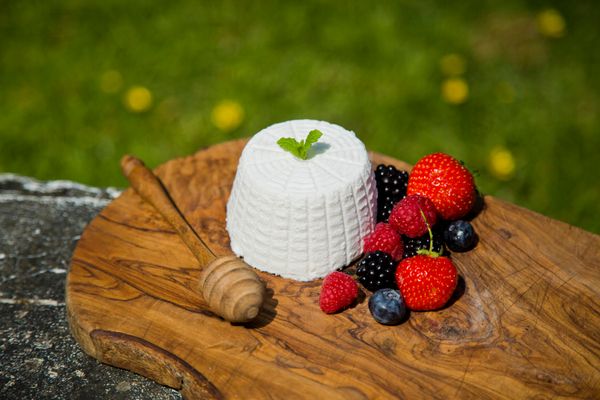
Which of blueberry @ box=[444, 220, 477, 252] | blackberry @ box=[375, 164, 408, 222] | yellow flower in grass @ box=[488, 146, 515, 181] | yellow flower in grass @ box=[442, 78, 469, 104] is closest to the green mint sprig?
blackberry @ box=[375, 164, 408, 222]

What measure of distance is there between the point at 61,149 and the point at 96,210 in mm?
1405

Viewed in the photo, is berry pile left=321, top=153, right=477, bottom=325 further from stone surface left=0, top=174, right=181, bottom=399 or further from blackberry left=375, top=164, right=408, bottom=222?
stone surface left=0, top=174, right=181, bottom=399

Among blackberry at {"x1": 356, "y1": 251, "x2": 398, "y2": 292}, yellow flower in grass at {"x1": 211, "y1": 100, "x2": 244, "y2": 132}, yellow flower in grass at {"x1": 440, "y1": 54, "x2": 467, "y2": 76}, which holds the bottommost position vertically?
yellow flower in grass at {"x1": 211, "y1": 100, "x2": 244, "y2": 132}

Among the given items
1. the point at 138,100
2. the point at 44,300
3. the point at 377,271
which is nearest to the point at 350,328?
the point at 377,271

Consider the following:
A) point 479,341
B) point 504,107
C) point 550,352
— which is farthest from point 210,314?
point 504,107

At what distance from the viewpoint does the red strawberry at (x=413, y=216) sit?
2.63m

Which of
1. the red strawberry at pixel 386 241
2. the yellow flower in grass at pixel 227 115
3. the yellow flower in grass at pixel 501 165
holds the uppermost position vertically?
the red strawberry at pixel 386 241

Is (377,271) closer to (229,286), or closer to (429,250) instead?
(429,250)

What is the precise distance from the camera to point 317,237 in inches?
104

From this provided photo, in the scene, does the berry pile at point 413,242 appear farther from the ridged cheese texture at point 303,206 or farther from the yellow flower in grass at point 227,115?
the yellow flower in grass at point 227,115

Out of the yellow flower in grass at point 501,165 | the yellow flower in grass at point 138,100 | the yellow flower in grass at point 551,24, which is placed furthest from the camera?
the yellow flower in grass at point 551,24

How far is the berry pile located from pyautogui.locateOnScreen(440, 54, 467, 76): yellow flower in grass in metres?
2.20

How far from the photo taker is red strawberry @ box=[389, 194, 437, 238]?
2627 mm

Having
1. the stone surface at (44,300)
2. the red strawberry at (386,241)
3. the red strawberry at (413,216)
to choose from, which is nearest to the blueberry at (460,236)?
the red strawberry at (413,216)
